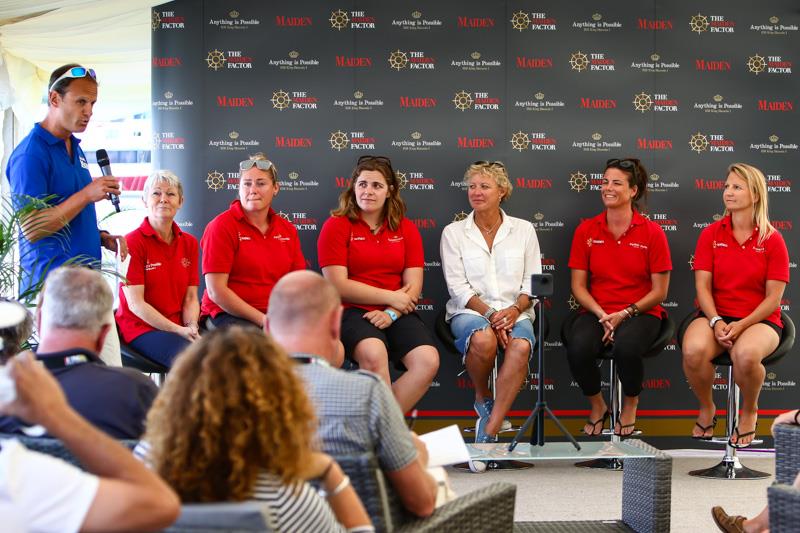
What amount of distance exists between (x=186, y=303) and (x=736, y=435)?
Result: 307 centimetres

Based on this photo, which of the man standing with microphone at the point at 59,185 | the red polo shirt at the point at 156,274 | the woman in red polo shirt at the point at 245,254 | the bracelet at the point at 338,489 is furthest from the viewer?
the woman in red polo shirt at the point at 245,254

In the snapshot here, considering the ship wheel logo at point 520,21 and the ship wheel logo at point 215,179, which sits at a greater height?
the ship wheel logo at point 520,21

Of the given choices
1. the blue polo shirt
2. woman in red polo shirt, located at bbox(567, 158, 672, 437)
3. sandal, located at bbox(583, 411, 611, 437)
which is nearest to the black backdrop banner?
woman in red polo shirt, located at bbox(567, 158, 672, 437)

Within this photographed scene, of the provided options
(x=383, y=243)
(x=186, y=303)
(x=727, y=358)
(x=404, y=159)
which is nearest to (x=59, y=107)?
(x=186, y=303)

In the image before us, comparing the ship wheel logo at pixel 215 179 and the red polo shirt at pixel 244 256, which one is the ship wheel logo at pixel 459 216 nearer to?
the red polo shirt at pixel 244 256

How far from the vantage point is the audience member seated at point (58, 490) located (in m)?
1.42

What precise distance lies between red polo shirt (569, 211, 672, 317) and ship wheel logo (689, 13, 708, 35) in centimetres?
134

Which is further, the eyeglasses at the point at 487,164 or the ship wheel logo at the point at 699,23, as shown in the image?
the ship wheel logo at the point at 699,23

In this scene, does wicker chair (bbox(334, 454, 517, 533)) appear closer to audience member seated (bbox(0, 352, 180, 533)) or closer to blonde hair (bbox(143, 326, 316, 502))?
blonde hair (bbox(143, 326, 316, 502))

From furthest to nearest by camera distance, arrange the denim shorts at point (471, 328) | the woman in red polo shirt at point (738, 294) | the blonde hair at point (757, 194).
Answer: the blonde hair at point (757, 194) → the denim shorts at point (471, 328) → the woman in red polo shirt at point (738, 294)

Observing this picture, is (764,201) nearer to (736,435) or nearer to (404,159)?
(736,435)

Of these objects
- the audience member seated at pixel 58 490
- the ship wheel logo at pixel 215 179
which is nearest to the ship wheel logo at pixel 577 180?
the ship wheel logo at pixel 215 179

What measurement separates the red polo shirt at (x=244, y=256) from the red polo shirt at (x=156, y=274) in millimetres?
131

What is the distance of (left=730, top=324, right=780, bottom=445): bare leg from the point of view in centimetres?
495
